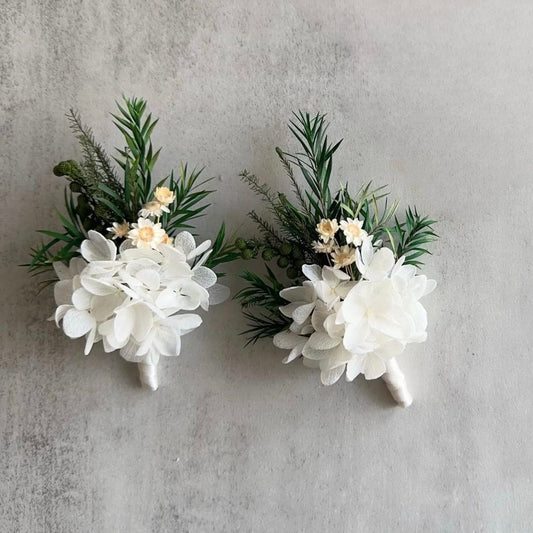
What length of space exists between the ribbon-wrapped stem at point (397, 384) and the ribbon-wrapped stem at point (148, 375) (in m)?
0.58

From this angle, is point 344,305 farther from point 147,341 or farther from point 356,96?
point 356,96

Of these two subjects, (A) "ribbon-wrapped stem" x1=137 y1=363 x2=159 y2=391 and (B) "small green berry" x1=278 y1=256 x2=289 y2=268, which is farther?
(A) "ribbon-wrapped stem" x1=137 y1=363 x2=159 y2=391

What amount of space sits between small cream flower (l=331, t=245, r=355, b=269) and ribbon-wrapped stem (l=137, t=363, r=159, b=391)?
532 millimetres

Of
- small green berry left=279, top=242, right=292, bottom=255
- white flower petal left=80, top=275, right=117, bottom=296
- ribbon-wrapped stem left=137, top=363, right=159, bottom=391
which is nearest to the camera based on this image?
white flower petal left=80, top=275, right=117, bottom=296

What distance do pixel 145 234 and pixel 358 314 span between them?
0.50m

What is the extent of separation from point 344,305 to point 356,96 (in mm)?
571

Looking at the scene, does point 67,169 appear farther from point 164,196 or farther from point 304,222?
point 304,222

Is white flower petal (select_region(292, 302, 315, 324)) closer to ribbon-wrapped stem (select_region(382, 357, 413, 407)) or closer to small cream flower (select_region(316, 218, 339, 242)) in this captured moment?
small cream flower (select_region(316, 218, 339, 242))

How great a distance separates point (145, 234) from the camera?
119cm

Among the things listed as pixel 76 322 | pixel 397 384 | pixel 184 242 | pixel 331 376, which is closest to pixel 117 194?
pixel 184 242

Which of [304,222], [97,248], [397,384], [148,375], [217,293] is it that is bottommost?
[148,375]

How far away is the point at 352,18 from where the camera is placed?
141 centimetres

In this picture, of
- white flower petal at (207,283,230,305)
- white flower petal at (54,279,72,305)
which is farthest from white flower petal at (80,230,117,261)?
white flower petal at (207,283,230,305)

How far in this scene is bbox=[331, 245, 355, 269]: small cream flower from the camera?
1.21m
